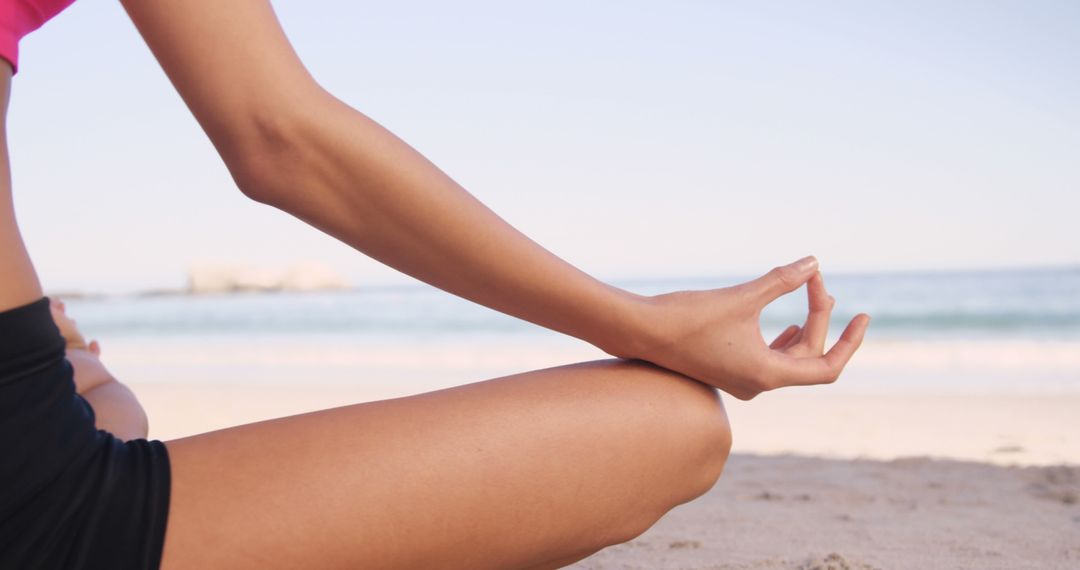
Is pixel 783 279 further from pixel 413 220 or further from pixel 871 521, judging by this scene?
pixel 871 521

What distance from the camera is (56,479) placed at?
0.75 meters

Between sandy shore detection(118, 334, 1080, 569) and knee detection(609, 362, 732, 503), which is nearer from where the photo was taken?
knee detection(609, 362, 732, 503)

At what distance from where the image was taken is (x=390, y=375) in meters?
8.80

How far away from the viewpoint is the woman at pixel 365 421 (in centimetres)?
76

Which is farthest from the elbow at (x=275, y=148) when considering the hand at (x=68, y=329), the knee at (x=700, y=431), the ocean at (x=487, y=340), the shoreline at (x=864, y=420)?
the ocean at (x=487, y=340)

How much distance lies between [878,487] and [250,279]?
37717mm

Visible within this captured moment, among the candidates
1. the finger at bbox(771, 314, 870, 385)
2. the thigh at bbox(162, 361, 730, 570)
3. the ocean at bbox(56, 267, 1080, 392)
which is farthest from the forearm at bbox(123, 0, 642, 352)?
the ocean at bbox(56, 267, 1080, 392)

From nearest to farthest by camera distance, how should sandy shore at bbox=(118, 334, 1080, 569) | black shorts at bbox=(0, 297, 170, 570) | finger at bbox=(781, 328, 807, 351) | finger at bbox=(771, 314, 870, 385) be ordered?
black shorts at bbox=(0, 297, 170, 570), finger at bbox=(771, 314, 870, 385), finger at bbox=(781, 328, 807, 351), sandy shore at bbox=(118, 334, 1080, 569)

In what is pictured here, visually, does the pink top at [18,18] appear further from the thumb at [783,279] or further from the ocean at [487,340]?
the ocean at [487,340]

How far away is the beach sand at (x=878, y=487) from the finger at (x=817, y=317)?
2.85 feet

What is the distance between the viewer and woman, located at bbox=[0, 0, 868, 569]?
765mm

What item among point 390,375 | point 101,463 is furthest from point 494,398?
point 390,375

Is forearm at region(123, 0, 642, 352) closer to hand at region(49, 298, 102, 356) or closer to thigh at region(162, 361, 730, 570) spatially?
thigh at region(162, 361, 730, 570)

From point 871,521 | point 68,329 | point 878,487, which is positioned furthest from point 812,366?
point 878,487
